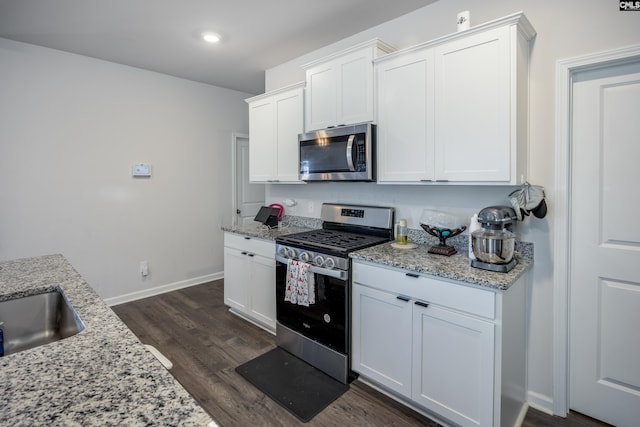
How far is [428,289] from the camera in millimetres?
1872

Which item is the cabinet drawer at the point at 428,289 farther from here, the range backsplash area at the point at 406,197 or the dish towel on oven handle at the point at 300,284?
the range backsplash area at the point at 406,197

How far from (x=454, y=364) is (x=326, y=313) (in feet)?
2.96

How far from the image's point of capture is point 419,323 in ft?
6.30

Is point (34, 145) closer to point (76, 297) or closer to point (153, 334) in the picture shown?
point (153, 334)

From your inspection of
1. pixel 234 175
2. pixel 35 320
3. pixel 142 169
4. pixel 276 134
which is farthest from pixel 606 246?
pixel 142 169

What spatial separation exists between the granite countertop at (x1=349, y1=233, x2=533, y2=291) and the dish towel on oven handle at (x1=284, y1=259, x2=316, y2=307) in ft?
1.34

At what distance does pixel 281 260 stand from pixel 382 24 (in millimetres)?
2095

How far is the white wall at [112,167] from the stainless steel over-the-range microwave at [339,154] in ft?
6.84

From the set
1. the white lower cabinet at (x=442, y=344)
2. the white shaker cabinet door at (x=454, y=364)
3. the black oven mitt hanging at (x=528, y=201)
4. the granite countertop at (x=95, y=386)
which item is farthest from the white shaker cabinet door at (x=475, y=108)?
the granite countertop at (x=95, y=386)

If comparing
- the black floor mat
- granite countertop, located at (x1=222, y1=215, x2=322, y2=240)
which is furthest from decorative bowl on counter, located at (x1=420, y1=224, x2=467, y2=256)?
granite countertop, located at (x1=222, y1=215, x2=322, y2=240)

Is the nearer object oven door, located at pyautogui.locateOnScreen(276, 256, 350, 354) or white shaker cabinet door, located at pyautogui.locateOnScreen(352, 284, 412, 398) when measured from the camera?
white shaker cabinet door, located at pyautogui.locateOnScreen(352, 284, 412, 398)

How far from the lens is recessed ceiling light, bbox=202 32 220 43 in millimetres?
2941

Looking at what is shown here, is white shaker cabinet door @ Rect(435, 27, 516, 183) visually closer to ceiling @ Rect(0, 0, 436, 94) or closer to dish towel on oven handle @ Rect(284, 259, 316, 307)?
ceiling @ Rect(0, 0, 436, 94)

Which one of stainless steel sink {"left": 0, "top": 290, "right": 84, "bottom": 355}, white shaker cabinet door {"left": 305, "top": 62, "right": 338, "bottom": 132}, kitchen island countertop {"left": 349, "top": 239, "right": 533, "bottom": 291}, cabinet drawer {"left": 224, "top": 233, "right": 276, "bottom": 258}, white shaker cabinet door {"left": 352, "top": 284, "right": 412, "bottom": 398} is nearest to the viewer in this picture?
stainless steel sink {"left": 0, "top": 290, "right": 84, "bottom": 355}
